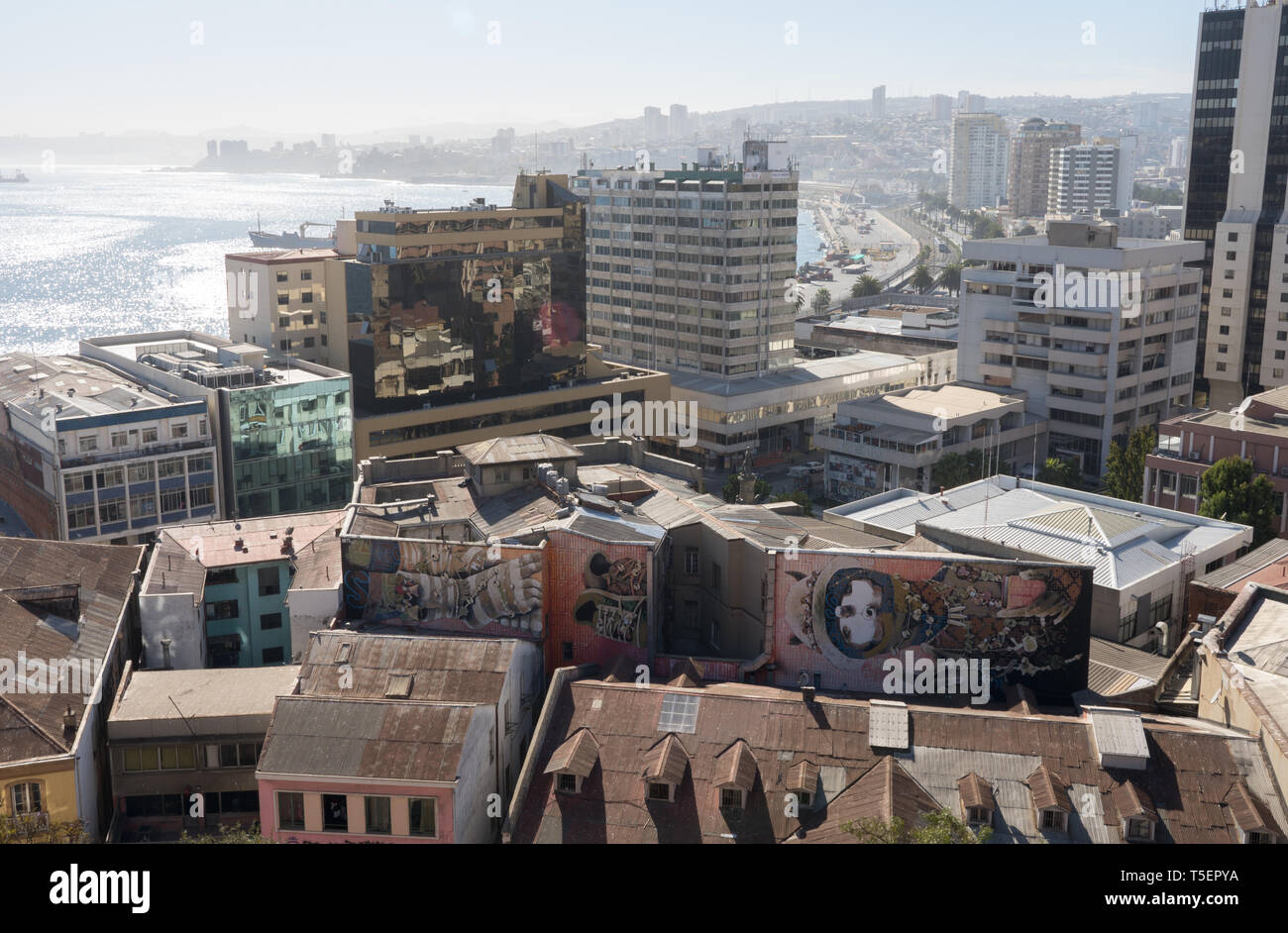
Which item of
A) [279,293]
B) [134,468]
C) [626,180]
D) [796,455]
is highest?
[626,180]

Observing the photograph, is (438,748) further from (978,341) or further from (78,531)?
(978,341)

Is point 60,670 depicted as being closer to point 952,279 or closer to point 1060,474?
point 1060,474

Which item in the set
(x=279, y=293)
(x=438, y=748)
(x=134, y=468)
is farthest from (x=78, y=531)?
(x=438, y=748)

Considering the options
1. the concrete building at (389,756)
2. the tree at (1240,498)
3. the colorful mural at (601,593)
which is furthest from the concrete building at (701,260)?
the concrete building at (389,756)

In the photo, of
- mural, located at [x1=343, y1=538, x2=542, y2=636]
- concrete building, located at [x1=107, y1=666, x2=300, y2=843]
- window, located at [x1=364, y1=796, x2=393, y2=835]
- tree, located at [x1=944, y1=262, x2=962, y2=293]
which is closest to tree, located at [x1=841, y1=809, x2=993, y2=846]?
window, located at [x1=364, y1=796, x2=393, y2=835]

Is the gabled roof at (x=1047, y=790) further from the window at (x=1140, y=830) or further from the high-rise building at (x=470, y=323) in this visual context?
the high-rise building at (x=470, y=323)
